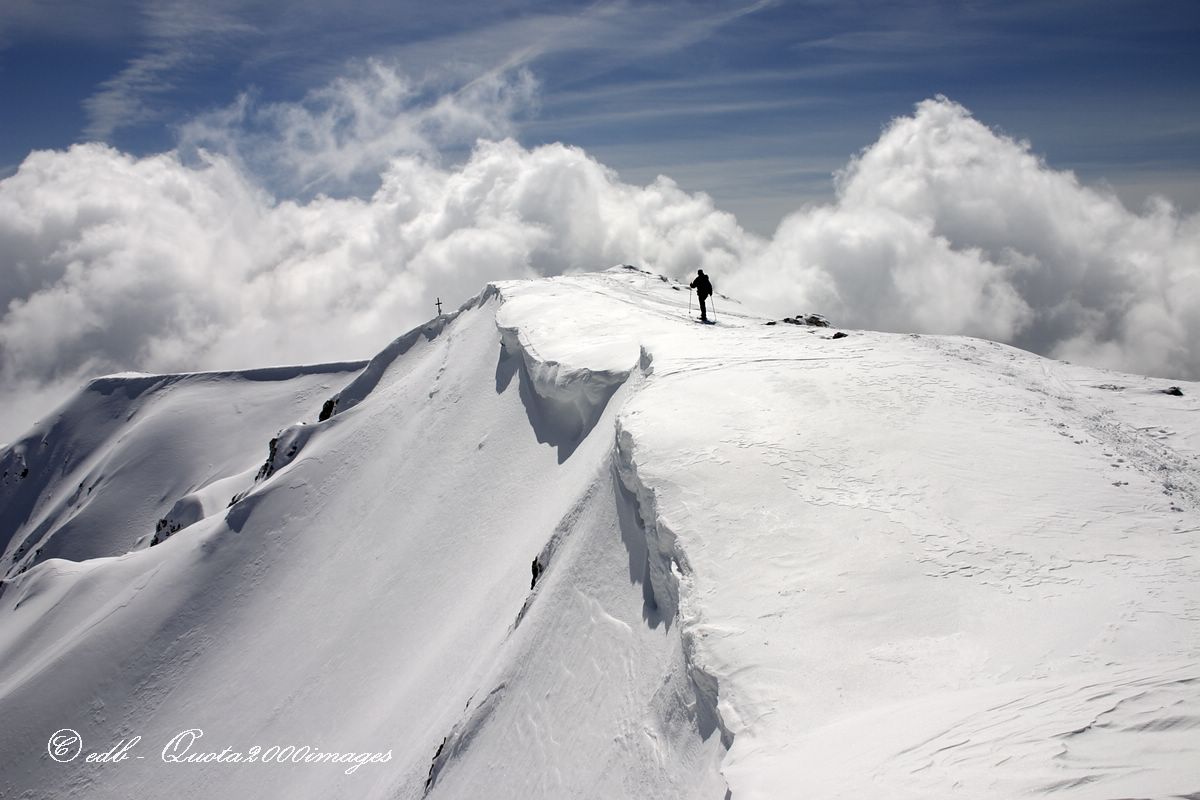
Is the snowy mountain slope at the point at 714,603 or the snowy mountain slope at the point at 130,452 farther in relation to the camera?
the snowy mountain slope at the point at 130,452

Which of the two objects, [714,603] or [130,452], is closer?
[714,603]

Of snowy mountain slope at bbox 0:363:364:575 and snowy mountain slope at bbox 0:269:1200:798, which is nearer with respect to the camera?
snowy mountain slope at bbox 0:269:1200:798

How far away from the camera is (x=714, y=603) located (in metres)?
11.7

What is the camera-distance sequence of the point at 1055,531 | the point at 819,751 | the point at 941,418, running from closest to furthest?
the point at 819,751, the point at 1055,531, the point at 941,418

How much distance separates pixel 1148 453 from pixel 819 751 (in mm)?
11631

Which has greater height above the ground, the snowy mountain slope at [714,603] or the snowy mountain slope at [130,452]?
the snowy mountain slope at [714,603]

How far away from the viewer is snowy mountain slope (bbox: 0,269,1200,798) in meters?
8.45

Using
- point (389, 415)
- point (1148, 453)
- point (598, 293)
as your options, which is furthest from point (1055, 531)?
point (389, 415)

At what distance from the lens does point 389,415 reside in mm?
43219

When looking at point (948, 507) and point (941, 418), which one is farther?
point (941, 418)

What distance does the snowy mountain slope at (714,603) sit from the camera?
8.45 meters

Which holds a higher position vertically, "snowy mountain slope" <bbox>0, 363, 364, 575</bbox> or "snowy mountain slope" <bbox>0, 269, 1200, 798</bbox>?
"snowy mountain slope" <bbox>0, 269, 1200, 798</bbox>

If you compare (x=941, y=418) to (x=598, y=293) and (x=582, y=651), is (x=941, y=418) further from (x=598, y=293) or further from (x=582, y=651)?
(x=598, y=293)

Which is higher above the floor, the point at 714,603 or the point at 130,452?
the point at 714,603
